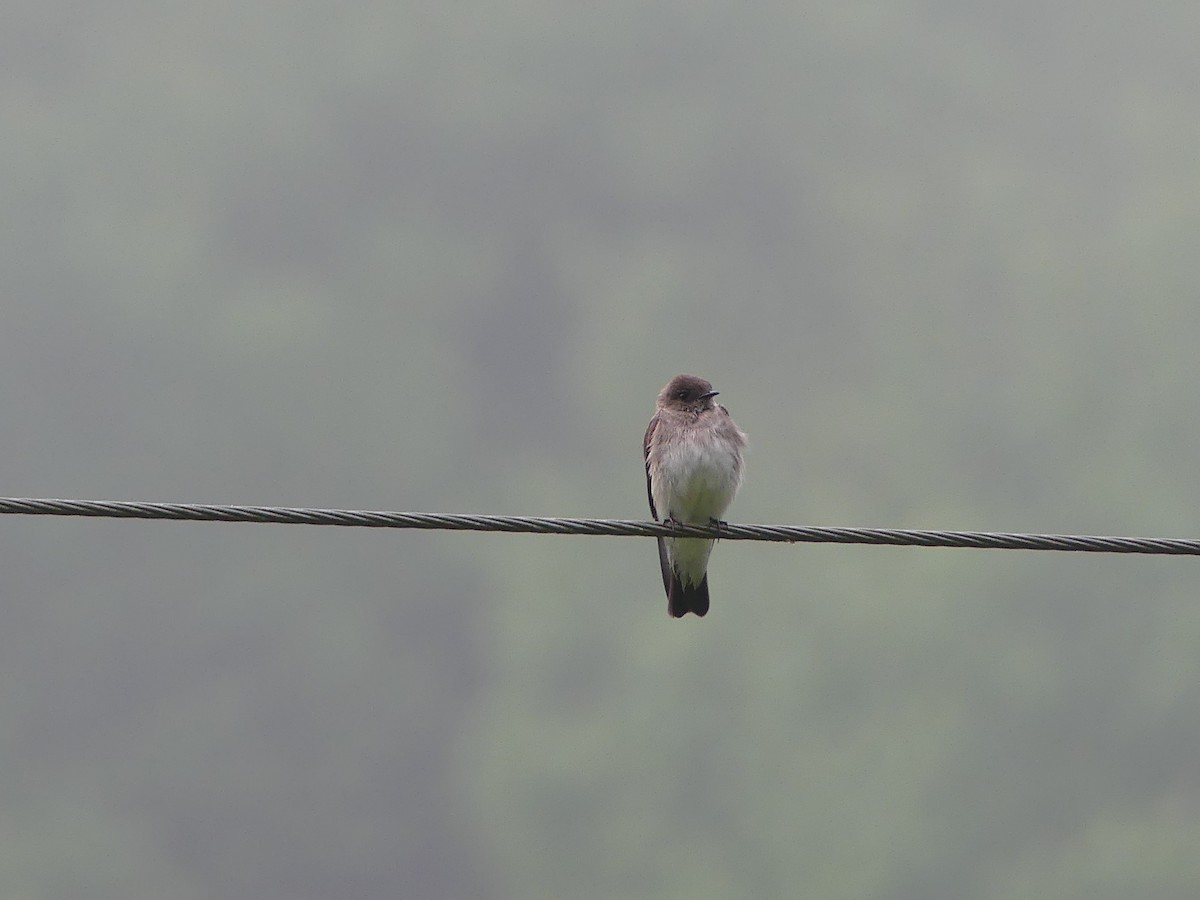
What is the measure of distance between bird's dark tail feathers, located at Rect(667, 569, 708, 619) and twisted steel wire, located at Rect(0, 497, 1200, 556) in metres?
3.56

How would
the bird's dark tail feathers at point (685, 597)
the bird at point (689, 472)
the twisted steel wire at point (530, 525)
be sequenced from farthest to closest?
the bird's dark tail feathers at point (685, 597) → the bird at point (689, 472) → the twisted steel wire at point (530, 525)

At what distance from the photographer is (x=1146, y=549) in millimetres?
6172

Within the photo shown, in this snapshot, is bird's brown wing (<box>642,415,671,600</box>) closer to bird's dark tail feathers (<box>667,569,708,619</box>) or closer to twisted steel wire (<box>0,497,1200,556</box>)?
bird's dark tail feathers (<box>667,569,708,619</box>)

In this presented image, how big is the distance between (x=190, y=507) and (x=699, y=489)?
4.13 m

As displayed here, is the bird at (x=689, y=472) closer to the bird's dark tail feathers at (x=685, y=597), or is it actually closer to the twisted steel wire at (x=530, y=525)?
the bird's dark tail feathers at (x=685, y=597)

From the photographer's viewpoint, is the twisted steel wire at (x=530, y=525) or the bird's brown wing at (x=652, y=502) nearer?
the twisted steel wire at (x=530, y=525)

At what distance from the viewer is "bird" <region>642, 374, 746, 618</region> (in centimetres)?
949

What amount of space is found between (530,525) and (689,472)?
3.38 m

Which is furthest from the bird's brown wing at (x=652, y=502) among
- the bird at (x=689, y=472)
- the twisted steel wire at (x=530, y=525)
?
the twisted steel wire at (x=530, y=525)

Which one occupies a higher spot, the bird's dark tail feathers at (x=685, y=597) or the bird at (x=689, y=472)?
the bird at (x=689, y=472)

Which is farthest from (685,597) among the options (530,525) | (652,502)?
(530,525)

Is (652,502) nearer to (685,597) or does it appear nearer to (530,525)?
(685,597)

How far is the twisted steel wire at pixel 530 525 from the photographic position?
5828 mm

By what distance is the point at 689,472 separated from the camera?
372 inches
